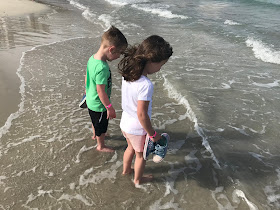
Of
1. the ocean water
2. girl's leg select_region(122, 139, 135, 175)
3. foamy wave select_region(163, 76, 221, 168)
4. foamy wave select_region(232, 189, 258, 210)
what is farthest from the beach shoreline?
foamy wave select_region(232, 189, 258, 210)

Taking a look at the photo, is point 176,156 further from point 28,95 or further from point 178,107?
point 28,95

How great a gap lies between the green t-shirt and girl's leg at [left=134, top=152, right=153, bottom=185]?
0.85m

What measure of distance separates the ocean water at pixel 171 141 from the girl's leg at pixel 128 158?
0.38ft

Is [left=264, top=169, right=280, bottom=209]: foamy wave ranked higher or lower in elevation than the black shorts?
lower

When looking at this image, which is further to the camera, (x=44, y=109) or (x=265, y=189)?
(x=44, y=109)

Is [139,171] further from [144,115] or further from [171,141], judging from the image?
[171,141]

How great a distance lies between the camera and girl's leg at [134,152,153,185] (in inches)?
114

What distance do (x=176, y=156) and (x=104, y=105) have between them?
156 centimetres

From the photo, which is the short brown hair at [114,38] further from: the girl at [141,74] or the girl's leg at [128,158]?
the girl's leg at [128,158]

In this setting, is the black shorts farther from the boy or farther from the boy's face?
the boy's face

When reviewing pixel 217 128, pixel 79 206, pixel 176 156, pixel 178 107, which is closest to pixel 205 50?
pixel 178 107

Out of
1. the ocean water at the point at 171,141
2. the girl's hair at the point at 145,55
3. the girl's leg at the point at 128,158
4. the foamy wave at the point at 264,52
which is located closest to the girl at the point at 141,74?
the girl's hair at the point at 145,55

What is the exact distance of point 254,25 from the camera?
47.9 ft

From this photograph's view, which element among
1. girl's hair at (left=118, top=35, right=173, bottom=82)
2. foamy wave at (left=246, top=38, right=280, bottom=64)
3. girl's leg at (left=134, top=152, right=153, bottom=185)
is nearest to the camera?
girl's hair at (left=118, top=35, right=173, bottom=82)
